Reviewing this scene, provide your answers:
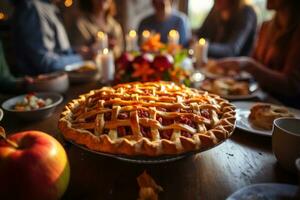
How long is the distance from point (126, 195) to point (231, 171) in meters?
0.29

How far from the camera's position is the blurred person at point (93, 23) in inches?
111

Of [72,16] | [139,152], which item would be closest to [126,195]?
[139,152]

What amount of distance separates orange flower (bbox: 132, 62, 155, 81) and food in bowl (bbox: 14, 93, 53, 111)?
0.40 m

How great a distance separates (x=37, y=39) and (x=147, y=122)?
1.65 m

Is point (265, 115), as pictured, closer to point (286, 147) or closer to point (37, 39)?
point (286, 147)

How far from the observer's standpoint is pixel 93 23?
288 cm

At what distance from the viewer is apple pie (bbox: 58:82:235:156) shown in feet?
2.11

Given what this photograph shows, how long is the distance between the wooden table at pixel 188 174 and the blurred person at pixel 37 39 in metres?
1.42

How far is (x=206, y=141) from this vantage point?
26.2 inches

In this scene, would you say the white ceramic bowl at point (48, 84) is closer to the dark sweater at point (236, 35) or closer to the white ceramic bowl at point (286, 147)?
the white ceramic bowl at point (286, 147)

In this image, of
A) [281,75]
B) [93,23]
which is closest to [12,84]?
[281,75]

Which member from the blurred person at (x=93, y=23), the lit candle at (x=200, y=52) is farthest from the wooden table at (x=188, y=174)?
the blurred person at (x=93, y=23)

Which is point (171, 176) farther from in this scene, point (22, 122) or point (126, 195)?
point (22, 122)

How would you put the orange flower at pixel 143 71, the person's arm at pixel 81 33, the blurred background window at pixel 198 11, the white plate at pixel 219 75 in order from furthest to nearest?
the blurred background window at pixel 198 11 < the person's arm at pixel 81 33 < the white plate at pixel 219 75 < the orange flower at pixel 143 71
